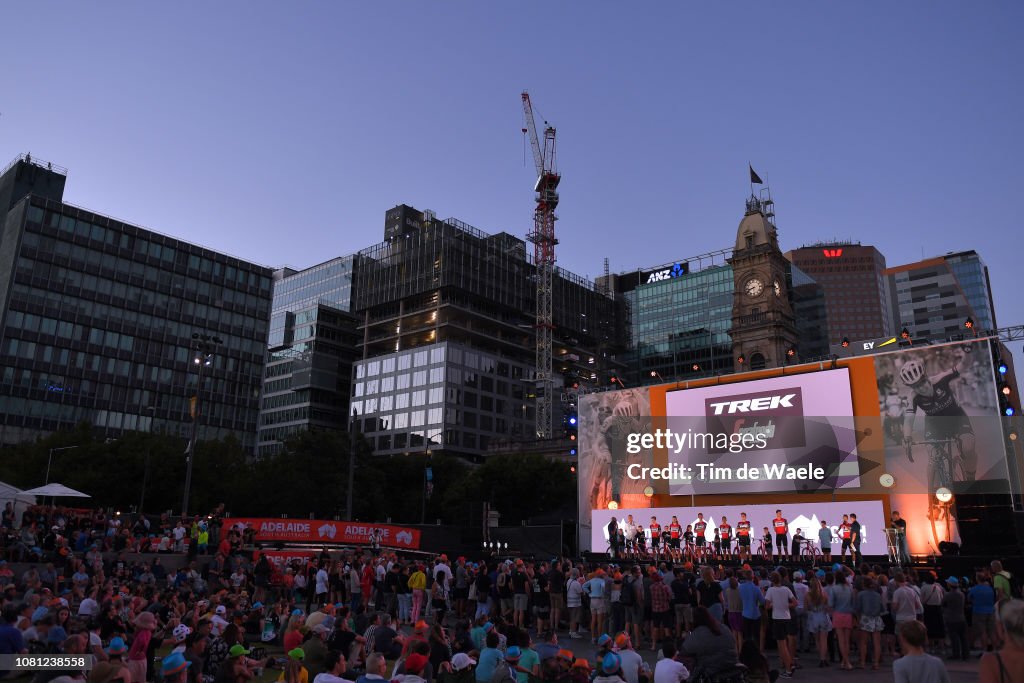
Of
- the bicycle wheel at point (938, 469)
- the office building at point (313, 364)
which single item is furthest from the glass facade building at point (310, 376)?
the bicycle wheel at point (938, 469)

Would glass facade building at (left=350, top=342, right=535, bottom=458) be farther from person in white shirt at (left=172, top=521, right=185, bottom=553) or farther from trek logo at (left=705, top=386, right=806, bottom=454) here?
person in white shirt at (left=172, top=521, right=185, bottom=553)

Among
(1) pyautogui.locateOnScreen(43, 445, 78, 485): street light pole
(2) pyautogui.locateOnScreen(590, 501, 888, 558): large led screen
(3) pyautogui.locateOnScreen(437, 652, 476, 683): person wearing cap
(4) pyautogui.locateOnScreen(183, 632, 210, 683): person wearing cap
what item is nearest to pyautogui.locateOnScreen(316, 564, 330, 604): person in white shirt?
(4) pyautogui.locateOnScreen(183, 632, 210, 683): person wearing cap

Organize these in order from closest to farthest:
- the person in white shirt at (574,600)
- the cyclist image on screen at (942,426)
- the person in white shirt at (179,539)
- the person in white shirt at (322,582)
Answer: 1. the person in white shirt at (574,600)
2. the person in white shirt at (322,582)
3. the person in white shirt at (179,539)
4. the cyclist image on screen at (942,426)

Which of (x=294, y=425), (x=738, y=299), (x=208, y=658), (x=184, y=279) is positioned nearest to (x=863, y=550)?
(x=208, y=658)

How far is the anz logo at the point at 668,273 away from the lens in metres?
128

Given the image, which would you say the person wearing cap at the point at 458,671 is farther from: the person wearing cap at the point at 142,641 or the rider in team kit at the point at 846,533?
the rider in team kit at the point at 846,533

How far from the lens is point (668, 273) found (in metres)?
130

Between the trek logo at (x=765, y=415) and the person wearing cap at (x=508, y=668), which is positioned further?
the trek logo at (x=765, y=415)

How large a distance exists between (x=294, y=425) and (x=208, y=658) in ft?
362

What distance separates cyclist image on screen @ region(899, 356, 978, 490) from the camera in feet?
98.7

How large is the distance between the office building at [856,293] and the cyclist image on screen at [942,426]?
558ft

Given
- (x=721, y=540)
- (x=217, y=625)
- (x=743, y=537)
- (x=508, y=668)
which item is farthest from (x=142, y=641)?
(x=721, y=540)

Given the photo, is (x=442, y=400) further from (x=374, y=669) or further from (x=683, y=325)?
(x=374, y=669)

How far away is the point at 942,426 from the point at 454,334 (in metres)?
84.8
